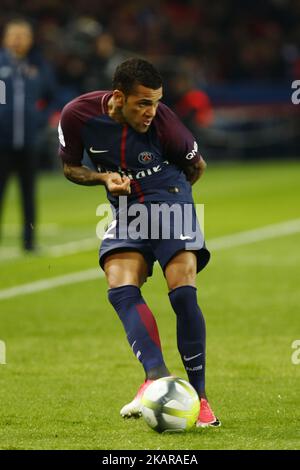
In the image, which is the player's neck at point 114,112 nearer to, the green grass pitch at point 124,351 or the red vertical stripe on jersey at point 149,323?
the red vertical stripe on jersey at point 149,323

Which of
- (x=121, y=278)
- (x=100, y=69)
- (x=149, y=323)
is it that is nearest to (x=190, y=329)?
(x=149, y=323)

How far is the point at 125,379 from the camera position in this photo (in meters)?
7.60

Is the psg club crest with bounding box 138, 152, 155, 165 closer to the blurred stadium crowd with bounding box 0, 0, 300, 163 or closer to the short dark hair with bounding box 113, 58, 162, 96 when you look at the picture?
the short dark hair with bounding box 113, 58, 162, 96

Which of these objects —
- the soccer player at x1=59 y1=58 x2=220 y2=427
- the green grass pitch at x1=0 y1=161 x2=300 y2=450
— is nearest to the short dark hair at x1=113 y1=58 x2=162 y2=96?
the soccer player at x1=59 y1=58 x2=220 y2=427

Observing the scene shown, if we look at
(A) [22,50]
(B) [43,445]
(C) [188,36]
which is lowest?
(B) [43,445]

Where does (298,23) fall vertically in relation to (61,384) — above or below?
above

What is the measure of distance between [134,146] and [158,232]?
1.46 ft

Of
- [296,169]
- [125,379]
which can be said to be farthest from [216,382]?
[296,169]

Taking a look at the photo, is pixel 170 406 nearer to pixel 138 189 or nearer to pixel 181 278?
pixel 181 278

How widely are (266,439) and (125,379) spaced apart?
1881mm

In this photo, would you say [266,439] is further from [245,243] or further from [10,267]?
[245,243]

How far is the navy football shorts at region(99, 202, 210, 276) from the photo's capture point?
253 inches

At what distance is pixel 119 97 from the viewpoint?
6367mm

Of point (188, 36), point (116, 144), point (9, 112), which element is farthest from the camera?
point (188, 36)
